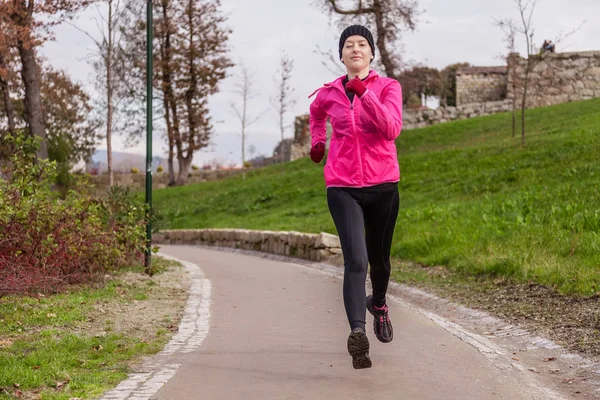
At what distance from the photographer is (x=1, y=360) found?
6480mm

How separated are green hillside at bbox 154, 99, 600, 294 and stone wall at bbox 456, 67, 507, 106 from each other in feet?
31.4

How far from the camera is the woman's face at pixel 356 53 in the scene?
6.06 metres

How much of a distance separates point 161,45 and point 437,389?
42.2 m

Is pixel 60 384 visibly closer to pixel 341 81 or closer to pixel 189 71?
pixel 341 81

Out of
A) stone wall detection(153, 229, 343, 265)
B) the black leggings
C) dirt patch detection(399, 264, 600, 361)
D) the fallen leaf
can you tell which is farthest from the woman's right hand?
stone wall detection(153, 229, 343, 265)

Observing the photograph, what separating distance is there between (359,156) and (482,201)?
1277 cm

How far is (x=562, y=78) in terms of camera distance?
46625 millimetres

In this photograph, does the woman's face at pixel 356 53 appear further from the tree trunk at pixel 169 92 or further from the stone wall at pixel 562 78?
the stone wall at pixel 562 78

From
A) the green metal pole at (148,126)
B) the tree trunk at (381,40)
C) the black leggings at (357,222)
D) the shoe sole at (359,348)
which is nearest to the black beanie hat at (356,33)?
the black leggings at (357,222)

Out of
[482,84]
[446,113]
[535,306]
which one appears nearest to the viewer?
[535,306]

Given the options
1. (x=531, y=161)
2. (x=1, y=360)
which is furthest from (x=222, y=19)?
(x=1, y=360)

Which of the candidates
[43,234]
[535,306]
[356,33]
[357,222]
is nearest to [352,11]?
[43,234]

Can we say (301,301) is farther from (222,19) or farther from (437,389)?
(222,19)

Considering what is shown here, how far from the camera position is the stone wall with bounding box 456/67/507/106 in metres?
50.6
